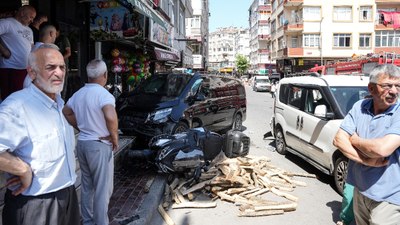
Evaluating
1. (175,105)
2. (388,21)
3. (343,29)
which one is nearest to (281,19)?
(343,29)

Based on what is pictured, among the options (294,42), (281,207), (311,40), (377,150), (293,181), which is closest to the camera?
(377,150)

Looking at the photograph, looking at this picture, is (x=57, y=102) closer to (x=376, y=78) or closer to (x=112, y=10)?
(x=376, y=78)

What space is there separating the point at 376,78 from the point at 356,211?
1.18m

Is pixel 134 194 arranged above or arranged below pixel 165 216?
above

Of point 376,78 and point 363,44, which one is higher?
point 363,44

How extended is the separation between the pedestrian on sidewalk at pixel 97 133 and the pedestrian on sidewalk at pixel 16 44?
1.98 metres

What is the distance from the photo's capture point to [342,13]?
45.4 metres

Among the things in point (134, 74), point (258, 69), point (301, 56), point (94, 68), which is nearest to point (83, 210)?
point (94, 68)

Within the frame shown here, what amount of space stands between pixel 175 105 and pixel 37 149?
19.2ft

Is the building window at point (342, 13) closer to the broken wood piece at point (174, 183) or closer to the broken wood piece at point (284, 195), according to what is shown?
the broken wood piece at point (284, 195)

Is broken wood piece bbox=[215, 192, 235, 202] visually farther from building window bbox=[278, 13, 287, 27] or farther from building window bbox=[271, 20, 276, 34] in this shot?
building window bbox=[271, 20, 276, 34]

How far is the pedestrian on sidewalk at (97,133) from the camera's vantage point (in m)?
3.95

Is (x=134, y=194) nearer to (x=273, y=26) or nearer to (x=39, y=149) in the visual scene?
(x=39, y=149)

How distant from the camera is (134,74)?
1438cm
